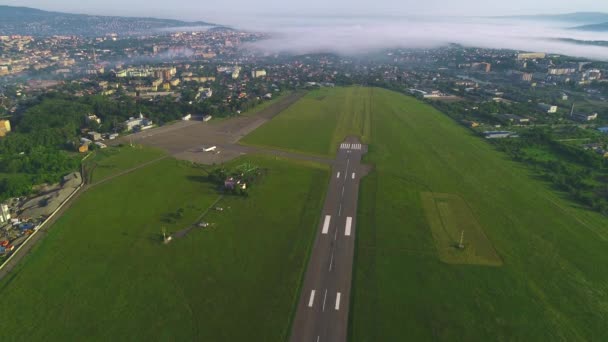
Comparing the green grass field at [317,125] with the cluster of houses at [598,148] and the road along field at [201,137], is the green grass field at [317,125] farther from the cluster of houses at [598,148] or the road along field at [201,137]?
the cluster of houses at [598,148]

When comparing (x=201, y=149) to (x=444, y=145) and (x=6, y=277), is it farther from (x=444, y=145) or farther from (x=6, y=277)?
(x=444, y=145)

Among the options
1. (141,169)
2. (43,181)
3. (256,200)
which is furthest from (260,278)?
(43,181)

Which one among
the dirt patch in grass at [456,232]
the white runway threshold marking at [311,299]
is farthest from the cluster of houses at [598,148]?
the white runway threshold marking at [311,299]

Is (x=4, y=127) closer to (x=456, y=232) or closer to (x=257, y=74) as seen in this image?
(x=456, y=232)

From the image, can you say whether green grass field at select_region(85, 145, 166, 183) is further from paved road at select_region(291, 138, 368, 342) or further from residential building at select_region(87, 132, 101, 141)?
paved road at select_region(291, 138, 368, 342)

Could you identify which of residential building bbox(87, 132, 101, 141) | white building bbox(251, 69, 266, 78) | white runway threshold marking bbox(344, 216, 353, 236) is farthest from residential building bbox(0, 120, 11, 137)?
white building bbox(251, 69, 266, 78)
